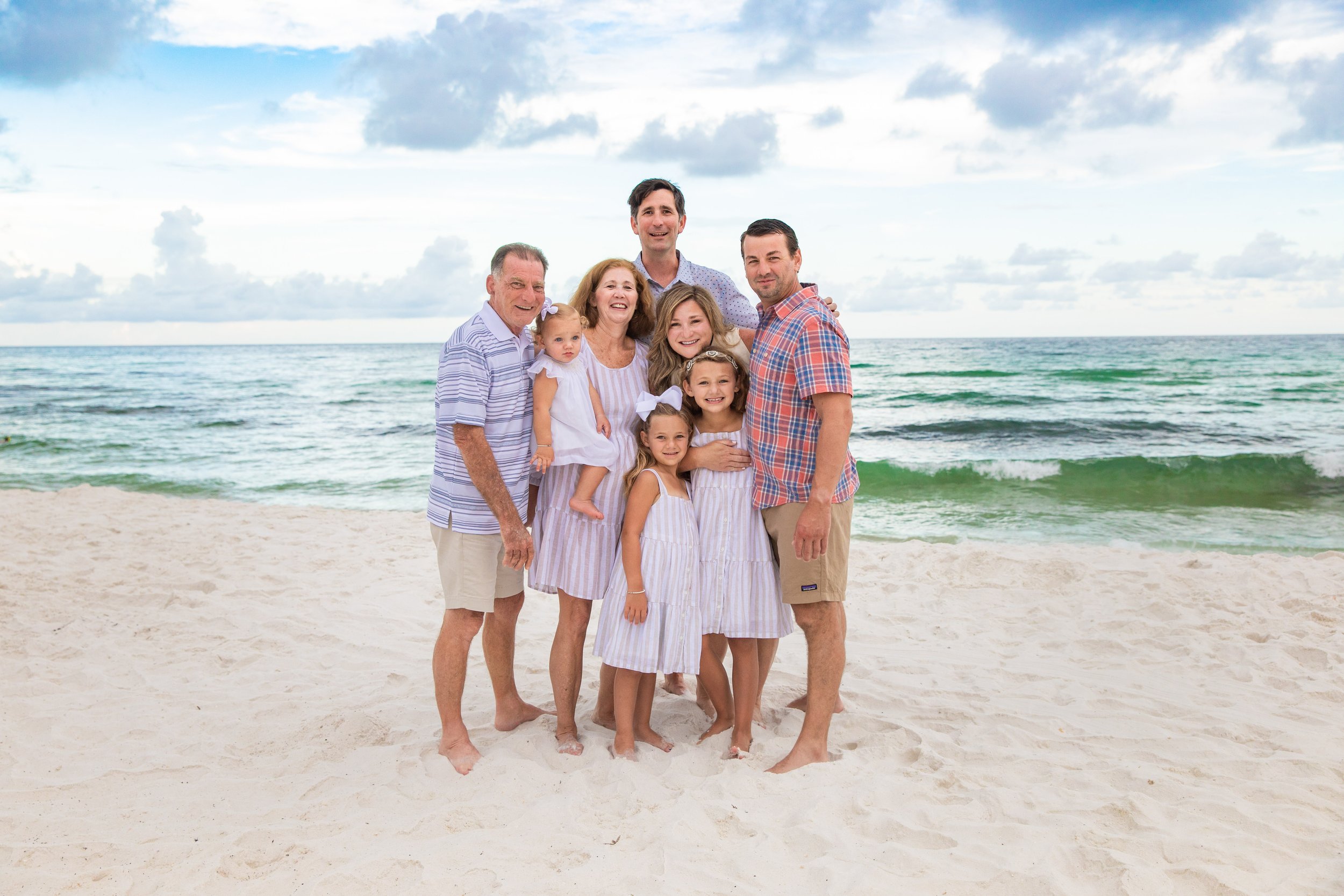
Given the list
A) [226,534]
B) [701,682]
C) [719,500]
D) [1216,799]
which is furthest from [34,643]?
[1216,799]

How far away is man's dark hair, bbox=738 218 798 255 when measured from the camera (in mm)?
3543

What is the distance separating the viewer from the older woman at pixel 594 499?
3.72 m

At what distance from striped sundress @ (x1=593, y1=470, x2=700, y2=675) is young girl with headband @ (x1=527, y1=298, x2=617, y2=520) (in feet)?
0.80

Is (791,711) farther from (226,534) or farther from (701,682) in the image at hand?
(226,534)

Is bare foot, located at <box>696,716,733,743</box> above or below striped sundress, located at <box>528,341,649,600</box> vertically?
below

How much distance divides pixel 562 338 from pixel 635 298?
39cm

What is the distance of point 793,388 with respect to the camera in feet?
11.4

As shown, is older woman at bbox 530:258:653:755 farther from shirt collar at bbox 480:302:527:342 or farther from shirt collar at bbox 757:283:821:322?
shirt collar at bbox 757:283:821:322

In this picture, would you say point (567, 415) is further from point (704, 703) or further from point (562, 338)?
point (704, 703)

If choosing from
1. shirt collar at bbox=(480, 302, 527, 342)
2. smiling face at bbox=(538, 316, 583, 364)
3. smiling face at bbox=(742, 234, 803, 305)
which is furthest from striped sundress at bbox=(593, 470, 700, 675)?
smiling face at bbox=(742, 234, 803, 305)

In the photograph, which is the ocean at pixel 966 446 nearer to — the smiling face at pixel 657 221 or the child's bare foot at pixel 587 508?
the smiling face at pixel 657 221

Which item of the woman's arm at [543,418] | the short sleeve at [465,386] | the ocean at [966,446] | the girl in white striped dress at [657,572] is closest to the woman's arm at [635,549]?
the girl in white striped dress at [657,572]

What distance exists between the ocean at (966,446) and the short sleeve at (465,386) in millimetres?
6713

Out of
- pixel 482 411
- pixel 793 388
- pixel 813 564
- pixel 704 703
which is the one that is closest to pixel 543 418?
pixel 482 411
